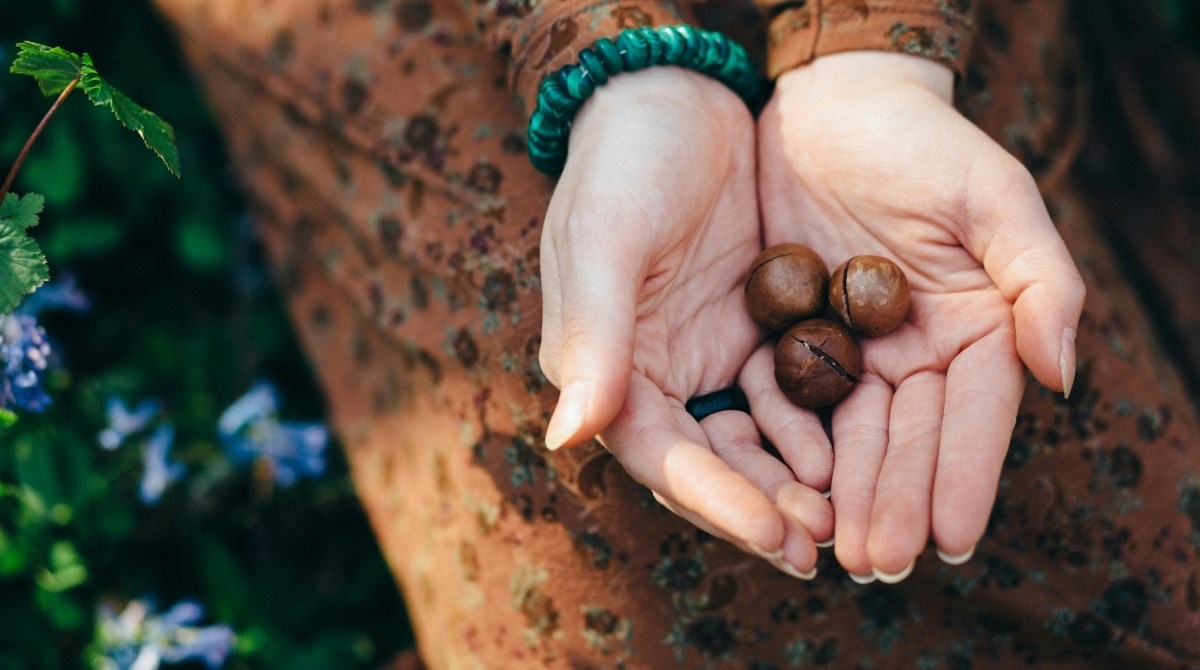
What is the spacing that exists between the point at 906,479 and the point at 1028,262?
407 millimetres

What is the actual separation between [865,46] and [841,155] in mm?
241

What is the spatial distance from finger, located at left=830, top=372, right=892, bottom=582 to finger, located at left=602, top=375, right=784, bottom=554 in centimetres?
13

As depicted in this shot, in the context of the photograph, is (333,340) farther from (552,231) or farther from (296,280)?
(552,231)

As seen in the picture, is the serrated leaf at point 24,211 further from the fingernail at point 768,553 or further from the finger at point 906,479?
the finger at point 906,479

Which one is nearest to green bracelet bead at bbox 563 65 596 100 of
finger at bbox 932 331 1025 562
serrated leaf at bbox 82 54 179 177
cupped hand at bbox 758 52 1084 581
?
cupped hand at bbox 758 52 1084 581

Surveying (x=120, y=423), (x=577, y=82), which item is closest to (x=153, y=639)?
(x=120, y=423)

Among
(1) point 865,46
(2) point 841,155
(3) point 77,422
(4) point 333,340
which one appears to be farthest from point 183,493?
(1) point 865,46

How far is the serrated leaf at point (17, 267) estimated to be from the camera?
1078 mm

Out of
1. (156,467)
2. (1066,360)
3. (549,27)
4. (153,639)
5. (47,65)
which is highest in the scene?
(47,65)

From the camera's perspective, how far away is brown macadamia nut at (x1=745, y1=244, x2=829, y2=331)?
5.08 feet

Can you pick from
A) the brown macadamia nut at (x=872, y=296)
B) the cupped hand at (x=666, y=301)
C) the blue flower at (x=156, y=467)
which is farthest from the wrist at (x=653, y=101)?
the blue flower at (x=156, y=467)

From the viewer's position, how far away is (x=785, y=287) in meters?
1.55

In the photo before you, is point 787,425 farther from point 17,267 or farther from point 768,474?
point 17,267

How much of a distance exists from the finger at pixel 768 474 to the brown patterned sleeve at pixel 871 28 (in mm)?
765
